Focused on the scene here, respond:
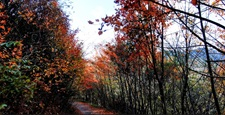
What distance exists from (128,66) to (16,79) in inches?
677

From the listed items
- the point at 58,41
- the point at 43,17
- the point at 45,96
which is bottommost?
the point at 45,96

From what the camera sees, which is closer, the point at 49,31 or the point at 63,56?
the point at 49,31

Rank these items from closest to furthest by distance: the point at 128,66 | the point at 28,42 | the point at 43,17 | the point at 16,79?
1. the point at 16,79
2. the point at 28,42
3. the point at 43,17
4. the point at 128,66

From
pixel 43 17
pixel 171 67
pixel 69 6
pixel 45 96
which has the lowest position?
pixel 45 96

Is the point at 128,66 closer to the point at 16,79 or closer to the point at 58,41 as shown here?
the point at 58,41

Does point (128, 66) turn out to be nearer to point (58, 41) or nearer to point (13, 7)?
point (58, 41)

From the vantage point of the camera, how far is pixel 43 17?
1709cm

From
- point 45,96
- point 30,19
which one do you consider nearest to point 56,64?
point 45,96

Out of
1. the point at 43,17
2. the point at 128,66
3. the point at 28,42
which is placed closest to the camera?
the point at 28,42

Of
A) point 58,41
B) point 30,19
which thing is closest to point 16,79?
point 30,19

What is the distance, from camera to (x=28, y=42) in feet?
50.6

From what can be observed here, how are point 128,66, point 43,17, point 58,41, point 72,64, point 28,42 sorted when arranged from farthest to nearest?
point 128,66, point 72,64, point 58,41, point 43,17, point 28,42

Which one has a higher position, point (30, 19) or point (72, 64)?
point (30, 19)

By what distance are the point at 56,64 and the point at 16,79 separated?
12.2 metres
